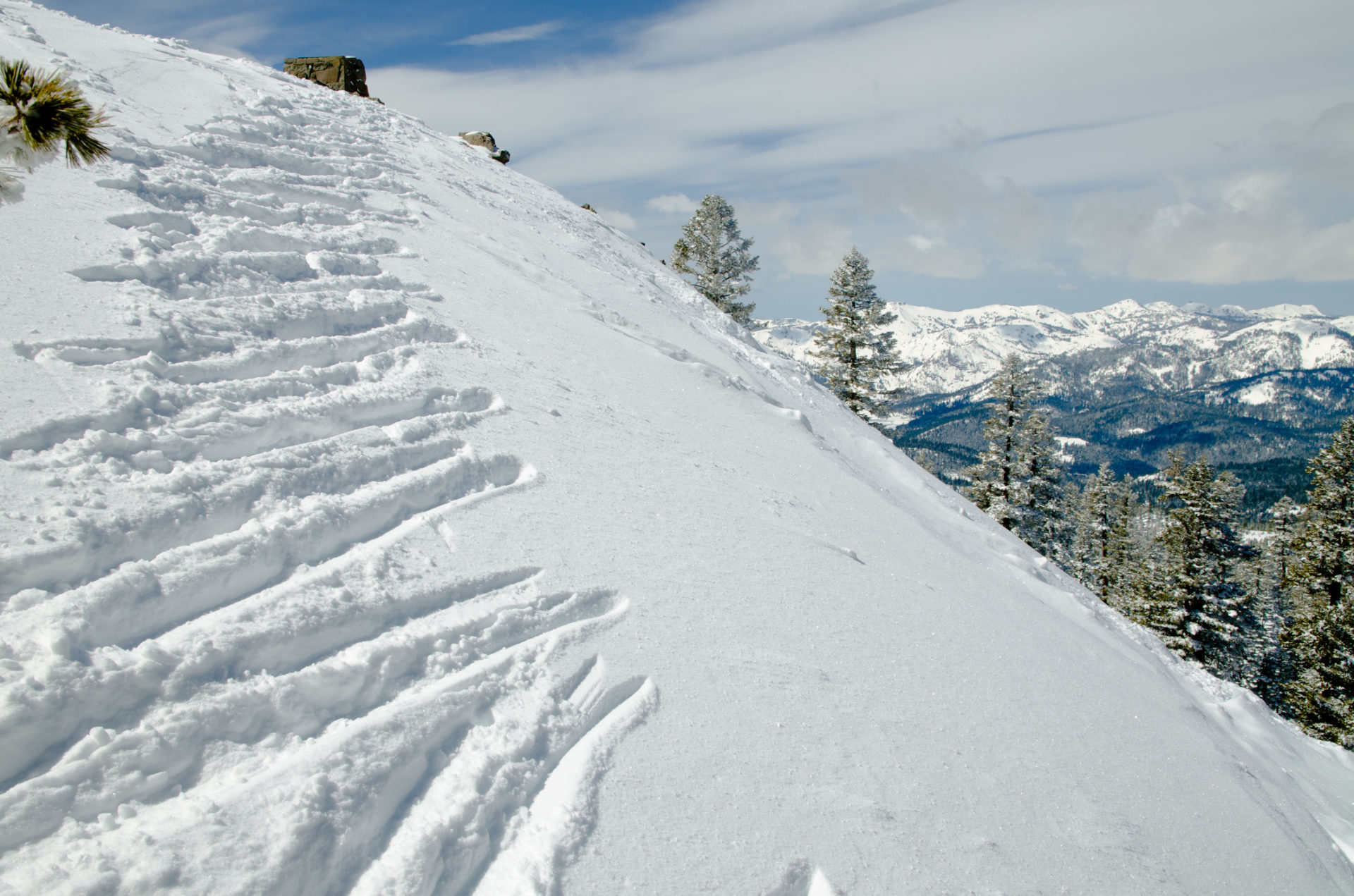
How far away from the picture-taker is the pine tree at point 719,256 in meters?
28.6

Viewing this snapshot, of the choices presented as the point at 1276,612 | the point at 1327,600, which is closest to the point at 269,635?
the point at 1327,600

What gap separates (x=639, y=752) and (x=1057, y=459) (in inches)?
1052

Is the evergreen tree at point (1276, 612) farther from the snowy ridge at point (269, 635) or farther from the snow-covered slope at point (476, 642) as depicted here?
the snowy ridge at point (269, 635)

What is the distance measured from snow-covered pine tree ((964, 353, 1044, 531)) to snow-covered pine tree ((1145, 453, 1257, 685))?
4961mm

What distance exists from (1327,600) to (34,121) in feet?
110

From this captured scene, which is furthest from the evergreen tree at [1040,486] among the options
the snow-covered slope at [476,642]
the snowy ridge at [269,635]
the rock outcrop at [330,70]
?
the rock outcrop at [330,70]

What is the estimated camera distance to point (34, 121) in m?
3.74

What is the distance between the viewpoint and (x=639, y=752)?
3.47m

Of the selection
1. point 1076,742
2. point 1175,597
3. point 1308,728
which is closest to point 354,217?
point 1076,742

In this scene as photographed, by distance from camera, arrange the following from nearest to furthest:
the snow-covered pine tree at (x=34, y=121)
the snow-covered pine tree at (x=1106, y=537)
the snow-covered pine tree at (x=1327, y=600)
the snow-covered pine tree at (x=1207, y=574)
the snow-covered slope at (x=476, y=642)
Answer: the snow-covered slope at (x=476, y=642) → the snow-covered pine tree at (x=34, y=121) → the snow-covered pine tree at (x=1327, y=600) → the snow-covered pine tree at (x=1207, y=574) → the snow-covered pine tree at (x=1106, y=537)

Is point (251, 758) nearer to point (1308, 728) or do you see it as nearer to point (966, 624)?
point (966, 624)

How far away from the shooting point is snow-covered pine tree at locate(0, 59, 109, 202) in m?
3.70

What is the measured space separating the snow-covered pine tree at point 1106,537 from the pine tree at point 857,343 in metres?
21.2

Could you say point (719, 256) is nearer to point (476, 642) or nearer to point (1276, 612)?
point (476, 642)
